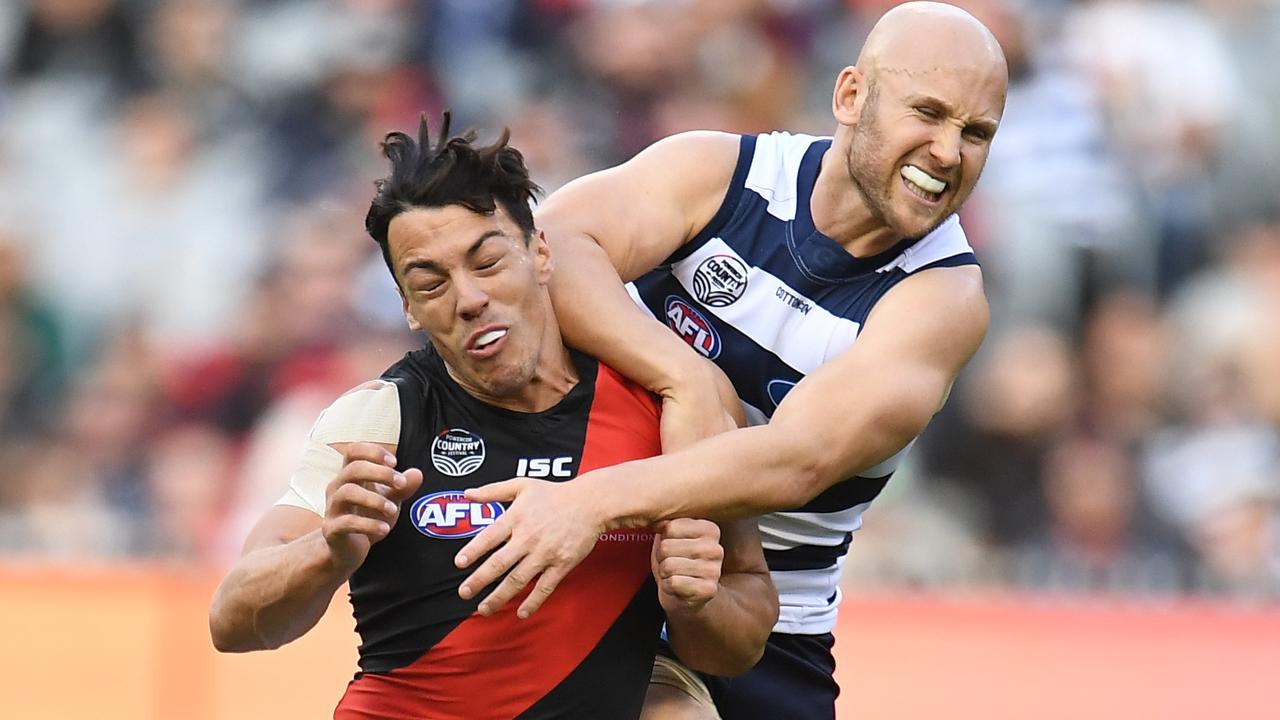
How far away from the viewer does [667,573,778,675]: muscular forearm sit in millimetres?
3475

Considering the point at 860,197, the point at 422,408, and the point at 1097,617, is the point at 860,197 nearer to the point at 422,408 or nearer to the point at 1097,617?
the point at 422,408

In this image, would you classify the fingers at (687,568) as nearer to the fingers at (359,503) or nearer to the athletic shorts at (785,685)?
the fingers at (359,503)

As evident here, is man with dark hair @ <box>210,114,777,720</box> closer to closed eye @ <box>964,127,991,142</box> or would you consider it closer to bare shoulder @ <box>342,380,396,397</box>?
bare shoulder @ <box>342,380,396,397</box>

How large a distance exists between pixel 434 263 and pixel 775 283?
91cm

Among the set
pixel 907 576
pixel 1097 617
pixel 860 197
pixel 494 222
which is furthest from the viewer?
pixel 907 576

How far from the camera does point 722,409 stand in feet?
11.8

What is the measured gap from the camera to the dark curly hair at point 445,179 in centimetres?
342

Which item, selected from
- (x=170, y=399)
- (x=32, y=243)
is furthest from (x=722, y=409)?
(x=32, y=243)

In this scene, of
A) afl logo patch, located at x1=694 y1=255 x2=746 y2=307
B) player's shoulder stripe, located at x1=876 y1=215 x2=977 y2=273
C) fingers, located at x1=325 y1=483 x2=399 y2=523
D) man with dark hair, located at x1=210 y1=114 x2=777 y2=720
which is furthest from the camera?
afl logo patch, located at x1=694 y1=255 x2=746 y2=307

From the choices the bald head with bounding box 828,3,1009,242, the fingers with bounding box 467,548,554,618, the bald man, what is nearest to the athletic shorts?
the bald man

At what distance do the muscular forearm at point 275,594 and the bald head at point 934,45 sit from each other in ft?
5.04

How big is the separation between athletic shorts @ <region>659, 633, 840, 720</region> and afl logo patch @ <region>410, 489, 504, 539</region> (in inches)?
38.8

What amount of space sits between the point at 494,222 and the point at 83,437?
5.18 m

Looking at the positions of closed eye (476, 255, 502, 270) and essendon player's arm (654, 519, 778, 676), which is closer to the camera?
essendon player's arm (654, 519, 778, 676)
